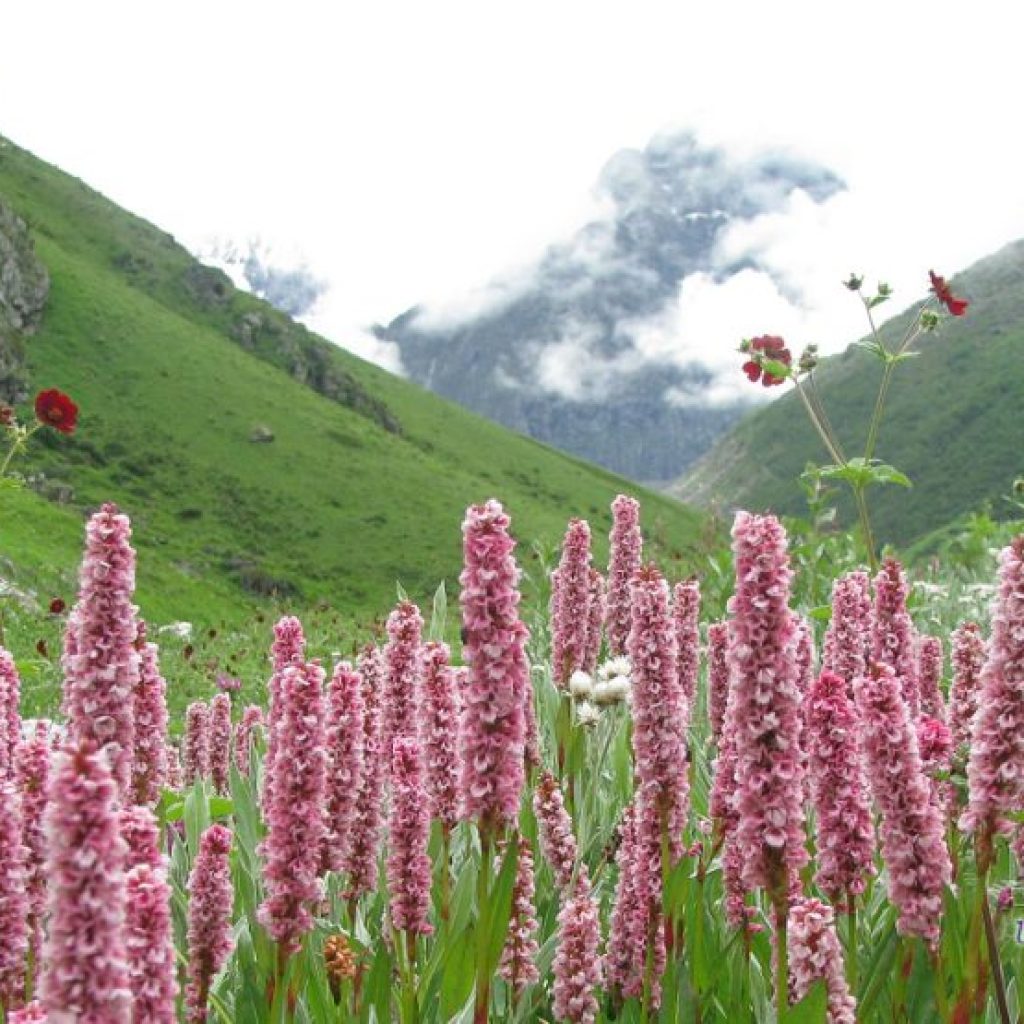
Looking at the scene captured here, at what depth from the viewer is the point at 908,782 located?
2943 mm

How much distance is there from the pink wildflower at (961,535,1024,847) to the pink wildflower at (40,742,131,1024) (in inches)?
87.0

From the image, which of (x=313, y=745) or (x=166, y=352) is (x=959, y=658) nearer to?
(x=313, y=745)

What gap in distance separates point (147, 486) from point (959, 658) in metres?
109

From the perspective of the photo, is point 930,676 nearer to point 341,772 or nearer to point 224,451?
point 341,772

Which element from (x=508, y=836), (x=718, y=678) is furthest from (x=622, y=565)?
(x=508, y=836)

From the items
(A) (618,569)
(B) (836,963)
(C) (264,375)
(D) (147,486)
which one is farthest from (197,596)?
(C) (264,375)

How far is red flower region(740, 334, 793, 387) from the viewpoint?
346 inches

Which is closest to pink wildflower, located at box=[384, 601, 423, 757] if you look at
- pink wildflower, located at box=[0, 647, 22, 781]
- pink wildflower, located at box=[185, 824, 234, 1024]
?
pink wildflower, located at box=[185, 824, 234, 1024]

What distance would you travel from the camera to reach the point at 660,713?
11.9 feet

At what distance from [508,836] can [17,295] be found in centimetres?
12882

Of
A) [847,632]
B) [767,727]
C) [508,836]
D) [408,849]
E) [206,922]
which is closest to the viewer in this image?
[767,727]

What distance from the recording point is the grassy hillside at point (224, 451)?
94.3m

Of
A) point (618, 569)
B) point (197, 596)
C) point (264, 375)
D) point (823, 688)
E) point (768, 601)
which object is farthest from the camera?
point (264, 375)

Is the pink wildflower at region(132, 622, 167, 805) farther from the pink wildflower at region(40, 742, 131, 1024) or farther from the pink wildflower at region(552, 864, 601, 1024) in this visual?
the pink wildflower at region(40, 742, 131, 1024)
